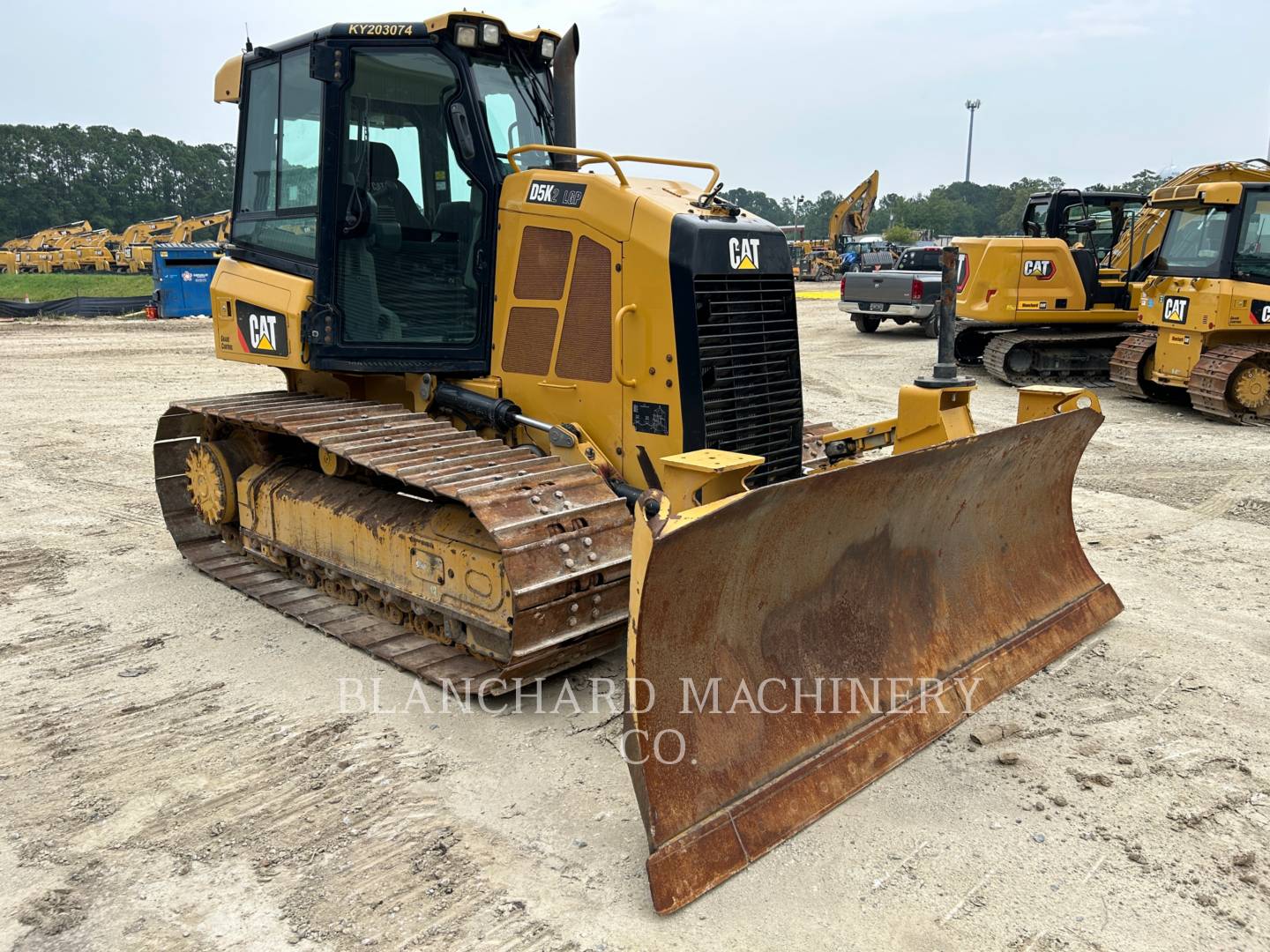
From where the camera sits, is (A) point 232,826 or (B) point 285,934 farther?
(A) point 232,826

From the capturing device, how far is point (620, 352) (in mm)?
4613

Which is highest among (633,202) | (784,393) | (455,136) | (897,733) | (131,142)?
(131,142)

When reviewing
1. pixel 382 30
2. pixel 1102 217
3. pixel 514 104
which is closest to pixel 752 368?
pixel 514 104

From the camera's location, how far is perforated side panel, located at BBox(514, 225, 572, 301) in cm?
480

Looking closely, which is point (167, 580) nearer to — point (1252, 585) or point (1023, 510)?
point (1023, 510)

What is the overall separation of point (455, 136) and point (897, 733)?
3.58 meters

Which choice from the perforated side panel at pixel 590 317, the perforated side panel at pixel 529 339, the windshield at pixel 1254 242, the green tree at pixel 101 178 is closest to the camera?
the perforated side panel at pixel 590 317

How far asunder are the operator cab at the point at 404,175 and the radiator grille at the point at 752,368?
131 centimetres

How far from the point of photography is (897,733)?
3.80m

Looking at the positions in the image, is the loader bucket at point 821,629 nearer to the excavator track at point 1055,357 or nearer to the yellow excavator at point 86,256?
the excavator track at point 1055,357

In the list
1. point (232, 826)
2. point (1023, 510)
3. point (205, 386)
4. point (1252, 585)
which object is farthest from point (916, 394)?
point (205, 386)

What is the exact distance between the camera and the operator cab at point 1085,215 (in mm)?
15094

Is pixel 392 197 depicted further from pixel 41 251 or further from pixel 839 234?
pixel 41 251

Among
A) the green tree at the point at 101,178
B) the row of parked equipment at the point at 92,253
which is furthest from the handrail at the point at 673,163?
the green tree at the point at 101,178
